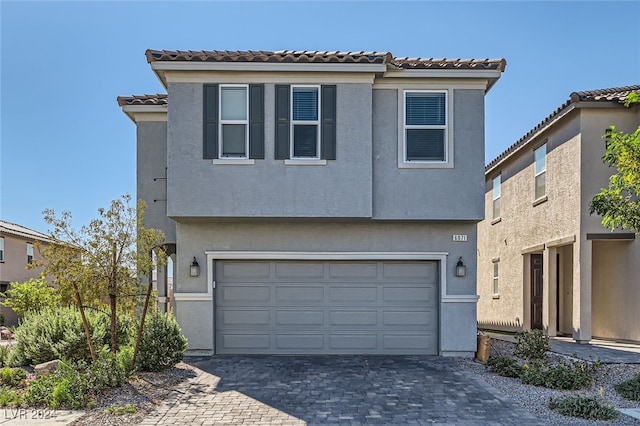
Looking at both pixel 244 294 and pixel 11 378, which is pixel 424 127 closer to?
pixel 244 294

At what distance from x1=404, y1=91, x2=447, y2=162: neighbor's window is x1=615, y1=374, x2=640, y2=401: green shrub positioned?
5.50 metres

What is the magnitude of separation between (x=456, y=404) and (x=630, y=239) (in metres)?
7.76

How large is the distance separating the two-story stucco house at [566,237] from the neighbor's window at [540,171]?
0.09 feet

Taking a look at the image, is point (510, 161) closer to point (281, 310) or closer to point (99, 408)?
point (281, 310)

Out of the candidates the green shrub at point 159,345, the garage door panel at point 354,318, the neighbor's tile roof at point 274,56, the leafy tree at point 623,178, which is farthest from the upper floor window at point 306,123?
the leafy tree at point 623,178

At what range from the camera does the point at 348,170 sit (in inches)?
436

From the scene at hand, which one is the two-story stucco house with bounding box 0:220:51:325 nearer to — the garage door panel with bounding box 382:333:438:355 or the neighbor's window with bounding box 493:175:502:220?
the garage door panel with bounding box 382:333:438:355

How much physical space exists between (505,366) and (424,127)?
5183 millimetres

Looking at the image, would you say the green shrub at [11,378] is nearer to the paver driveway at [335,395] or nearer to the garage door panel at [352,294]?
the paver driveway at [335,395]

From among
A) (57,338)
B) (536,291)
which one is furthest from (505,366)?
(57,338)

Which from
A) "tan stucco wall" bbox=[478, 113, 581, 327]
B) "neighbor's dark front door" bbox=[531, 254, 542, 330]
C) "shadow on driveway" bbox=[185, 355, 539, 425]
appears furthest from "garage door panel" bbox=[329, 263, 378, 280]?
"neighbor's dark front door" bbox=[531, 254, 542, 330]

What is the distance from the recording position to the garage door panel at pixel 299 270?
39.4 feet

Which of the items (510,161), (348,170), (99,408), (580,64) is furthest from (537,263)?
(99,408)

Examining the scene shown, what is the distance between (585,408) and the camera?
741 cm
